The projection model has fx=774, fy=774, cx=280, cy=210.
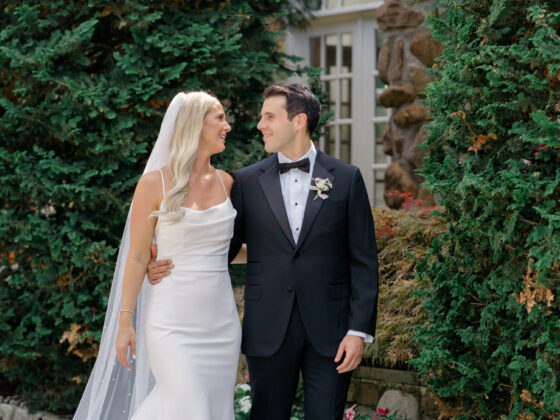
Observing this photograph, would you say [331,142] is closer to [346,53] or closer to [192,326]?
[346,53]

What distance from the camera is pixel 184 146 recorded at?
370cm

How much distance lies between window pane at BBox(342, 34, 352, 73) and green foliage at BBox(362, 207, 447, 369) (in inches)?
119

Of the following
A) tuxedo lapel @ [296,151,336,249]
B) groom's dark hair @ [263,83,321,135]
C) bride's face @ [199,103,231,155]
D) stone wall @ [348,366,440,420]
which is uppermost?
groom's dark hair @ [263,83,321,135]

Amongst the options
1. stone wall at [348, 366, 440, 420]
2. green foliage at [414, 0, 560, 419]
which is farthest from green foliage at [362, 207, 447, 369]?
green foliage at [414, 0, 560, 419]

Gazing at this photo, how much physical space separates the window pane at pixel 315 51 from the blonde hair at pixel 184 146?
5.22m

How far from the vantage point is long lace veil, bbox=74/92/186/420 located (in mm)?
3906

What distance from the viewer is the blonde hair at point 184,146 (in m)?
3.59

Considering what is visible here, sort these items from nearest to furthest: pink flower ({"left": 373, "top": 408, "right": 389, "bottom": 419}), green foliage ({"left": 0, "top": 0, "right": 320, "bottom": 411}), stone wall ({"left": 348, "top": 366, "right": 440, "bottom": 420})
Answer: pink flower ({"left": 373, "top": 408, "right": 389, "bottom": 419}) < stone wall ({"left": 348, "top": 366, "right": 440, "bottom": 420}) < green foliage ({"left": 0, "top": 0, "right": 320, "bottom": 411})

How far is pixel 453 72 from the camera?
359 centimetres

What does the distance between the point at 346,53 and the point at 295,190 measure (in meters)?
5.28

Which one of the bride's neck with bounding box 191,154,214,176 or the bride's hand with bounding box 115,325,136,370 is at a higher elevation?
the bride's neck with bounding box 191,154,214,176

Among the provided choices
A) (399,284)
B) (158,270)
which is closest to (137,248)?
(158,270)

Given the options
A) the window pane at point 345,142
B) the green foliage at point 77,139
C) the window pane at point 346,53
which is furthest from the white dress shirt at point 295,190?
the window pane at point 346,53

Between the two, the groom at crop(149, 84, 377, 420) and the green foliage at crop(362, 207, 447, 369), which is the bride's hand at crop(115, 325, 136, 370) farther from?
the green foliage at crop(362, 207, 447, 369)
